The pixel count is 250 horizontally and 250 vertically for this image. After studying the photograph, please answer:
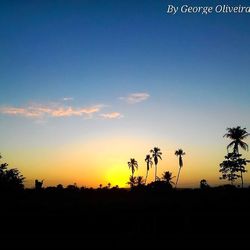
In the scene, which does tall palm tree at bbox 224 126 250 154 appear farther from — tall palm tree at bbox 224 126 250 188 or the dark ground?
the dark ground

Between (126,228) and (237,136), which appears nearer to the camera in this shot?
(126,228)

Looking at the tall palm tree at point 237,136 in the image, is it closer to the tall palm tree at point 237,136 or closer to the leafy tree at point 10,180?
the tall palm tree at point 237,136

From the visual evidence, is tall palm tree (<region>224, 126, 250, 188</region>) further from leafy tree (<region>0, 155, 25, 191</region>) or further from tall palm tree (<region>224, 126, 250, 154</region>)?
leafy tree (<region>0, 155, 25, 191</region>)

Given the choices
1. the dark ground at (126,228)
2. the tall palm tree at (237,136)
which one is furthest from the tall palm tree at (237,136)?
the dark ground at (126,228)

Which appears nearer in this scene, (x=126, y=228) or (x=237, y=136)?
(x=126, y=228)

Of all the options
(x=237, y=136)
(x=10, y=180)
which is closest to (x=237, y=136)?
(x=237, y=136)

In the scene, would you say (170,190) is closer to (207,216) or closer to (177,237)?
(207,216)

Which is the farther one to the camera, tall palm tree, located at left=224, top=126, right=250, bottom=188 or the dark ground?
tall palm tree, located at left=224, top=126, right=250, bottom=188

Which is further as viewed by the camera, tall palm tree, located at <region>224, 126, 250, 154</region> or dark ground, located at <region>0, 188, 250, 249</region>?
tall palm tree, located at <region>224, 126, 250, 154</region>

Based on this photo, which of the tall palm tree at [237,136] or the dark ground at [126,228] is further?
the tall palm tree at [237,136]

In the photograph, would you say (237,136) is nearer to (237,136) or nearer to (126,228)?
(237,136)

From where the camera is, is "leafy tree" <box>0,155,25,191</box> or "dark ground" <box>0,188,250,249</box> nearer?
"dark ground" <box>0,188,250,249</box>

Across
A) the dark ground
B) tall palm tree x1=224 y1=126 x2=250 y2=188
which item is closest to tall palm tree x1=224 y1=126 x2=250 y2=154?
tall palm tree x1=224 y1=126 x2=250 y2=188

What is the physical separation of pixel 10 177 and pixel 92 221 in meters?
32.1
